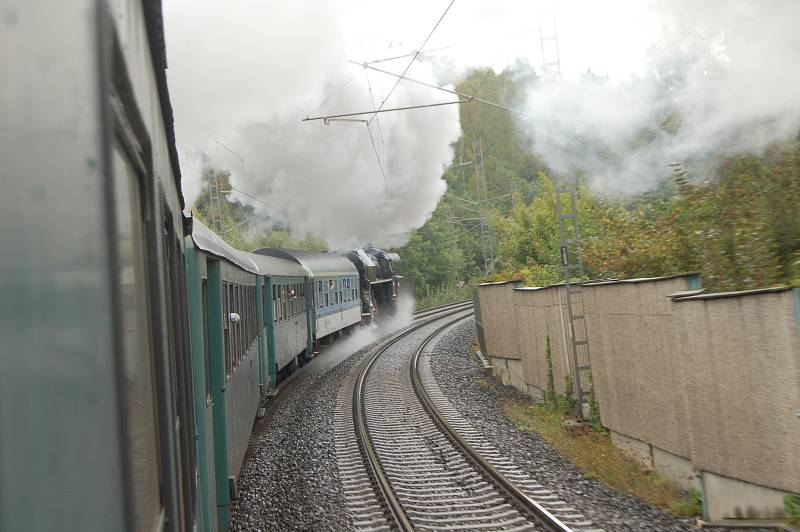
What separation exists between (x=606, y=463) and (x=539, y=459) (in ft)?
2.57

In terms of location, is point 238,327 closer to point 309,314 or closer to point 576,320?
point 576,320

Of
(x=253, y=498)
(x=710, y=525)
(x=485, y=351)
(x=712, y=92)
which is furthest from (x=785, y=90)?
(x=485, y=351)

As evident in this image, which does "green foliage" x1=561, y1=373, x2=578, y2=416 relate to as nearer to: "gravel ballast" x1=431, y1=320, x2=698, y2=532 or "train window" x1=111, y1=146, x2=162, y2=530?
"gravel ballast" x1=431, y1=320, x2=698, y2=532

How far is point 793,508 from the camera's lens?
5359mm

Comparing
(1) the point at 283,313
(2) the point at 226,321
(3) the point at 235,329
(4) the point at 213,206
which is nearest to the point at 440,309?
(4) the point at 213,206

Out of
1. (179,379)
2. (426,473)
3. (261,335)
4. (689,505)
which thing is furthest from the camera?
(261,335)

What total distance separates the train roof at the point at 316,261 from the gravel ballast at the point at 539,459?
4.24 meters

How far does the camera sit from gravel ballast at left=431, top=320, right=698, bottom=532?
638cm

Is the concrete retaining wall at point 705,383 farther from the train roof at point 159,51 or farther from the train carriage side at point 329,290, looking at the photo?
the train carriage side at point 329,290

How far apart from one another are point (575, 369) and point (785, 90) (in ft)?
14.6

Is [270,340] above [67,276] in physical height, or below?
below

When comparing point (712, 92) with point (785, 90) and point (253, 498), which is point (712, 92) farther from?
point (253, 498)

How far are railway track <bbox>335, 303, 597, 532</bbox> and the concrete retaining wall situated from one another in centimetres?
130

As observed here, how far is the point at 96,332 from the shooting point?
1067mm
